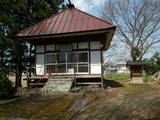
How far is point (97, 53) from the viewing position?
38.3 ft

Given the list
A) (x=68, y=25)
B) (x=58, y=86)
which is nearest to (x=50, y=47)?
(x=68, y=25)

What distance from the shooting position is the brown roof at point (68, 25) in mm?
11039

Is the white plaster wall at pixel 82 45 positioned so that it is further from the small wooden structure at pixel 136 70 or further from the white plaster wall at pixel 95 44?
the small wooden structure at pixel 136 70

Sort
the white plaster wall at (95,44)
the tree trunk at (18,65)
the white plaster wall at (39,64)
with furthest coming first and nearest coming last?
the tree trunk at (18,65) < the white plaster wall at (39,64) < the white plaster wall at (95,44)

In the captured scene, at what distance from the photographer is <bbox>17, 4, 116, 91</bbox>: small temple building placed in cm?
1134

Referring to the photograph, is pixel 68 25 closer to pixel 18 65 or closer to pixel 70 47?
pixel 70 47

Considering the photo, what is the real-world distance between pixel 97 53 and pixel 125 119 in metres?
7.12

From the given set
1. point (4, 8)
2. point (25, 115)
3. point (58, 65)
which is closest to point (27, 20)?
point (4, 8)

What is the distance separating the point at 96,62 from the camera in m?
11.6

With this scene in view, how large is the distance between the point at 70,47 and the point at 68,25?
168 cm

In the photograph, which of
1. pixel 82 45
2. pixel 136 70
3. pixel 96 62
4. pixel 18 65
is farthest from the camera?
pixel 136 70

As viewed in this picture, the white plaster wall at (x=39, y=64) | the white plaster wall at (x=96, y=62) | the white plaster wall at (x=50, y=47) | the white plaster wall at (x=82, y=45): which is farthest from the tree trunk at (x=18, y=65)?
the white plaster wall at (x=96, y=62)

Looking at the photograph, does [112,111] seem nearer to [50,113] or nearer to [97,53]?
[50,113]

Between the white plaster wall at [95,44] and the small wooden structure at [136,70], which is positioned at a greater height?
the white plaster wall at [95,44]
